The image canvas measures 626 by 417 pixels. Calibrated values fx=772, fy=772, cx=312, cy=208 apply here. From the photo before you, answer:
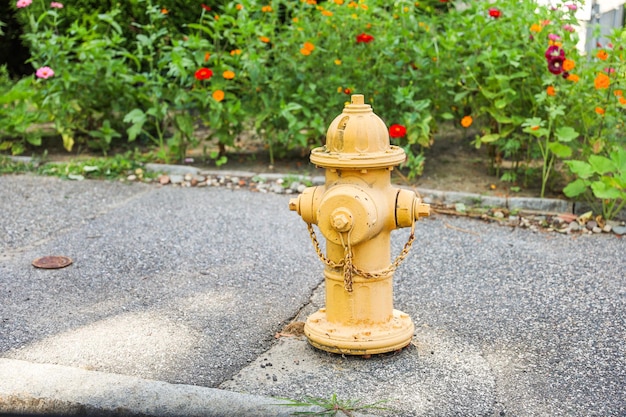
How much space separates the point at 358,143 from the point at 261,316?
1069mm

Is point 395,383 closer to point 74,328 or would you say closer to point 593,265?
point 74,328

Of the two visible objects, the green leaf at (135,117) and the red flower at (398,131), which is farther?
the green leaf at (135,117)

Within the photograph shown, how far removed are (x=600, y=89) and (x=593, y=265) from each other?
1396 millimetres

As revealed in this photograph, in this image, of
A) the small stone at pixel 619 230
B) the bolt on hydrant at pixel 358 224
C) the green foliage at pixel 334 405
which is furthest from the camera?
the small stone at pixel 619 230

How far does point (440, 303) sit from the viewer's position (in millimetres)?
3857

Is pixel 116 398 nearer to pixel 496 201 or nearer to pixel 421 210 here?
pixel 421 210

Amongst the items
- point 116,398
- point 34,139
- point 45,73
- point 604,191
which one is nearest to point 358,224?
point 116,398

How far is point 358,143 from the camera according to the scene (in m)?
3.07

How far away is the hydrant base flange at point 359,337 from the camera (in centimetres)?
312

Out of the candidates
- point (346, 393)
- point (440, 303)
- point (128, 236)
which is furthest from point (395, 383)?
point (128, 236)

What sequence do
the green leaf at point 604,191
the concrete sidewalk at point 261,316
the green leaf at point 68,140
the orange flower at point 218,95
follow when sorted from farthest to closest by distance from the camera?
1. the green leaf at point 68,140
2. the orange flower at point 218,95
3. the green leaf at point 604,191
4. the concrete sidewalk at point 261,316

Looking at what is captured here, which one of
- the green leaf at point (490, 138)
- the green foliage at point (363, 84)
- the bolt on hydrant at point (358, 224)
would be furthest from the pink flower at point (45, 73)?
the bolt on hydrant at point (358, 224)

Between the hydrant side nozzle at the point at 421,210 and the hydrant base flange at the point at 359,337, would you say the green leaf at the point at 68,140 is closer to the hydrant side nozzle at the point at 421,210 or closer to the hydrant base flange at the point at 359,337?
the hydrant base flange at the point at 359,337

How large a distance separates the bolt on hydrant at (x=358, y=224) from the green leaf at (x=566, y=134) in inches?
95.5
